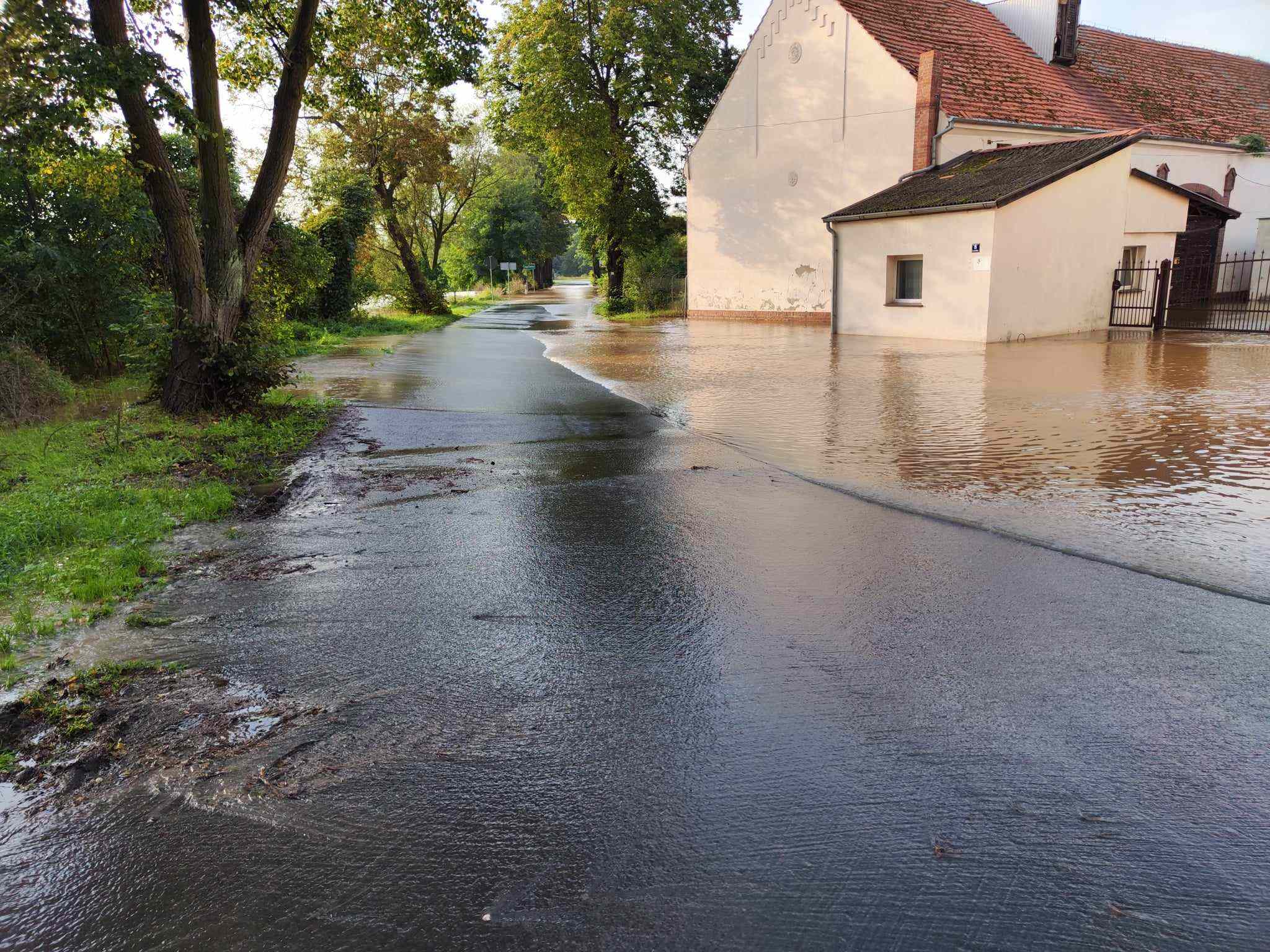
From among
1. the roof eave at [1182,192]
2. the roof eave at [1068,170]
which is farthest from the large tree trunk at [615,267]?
the roof eave at [1068,170]

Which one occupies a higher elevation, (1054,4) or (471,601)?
(1054,4)

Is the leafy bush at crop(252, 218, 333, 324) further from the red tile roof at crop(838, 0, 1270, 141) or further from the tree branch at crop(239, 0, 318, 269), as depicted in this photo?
the red tile roof at crop(838, 0, 1270, 141)

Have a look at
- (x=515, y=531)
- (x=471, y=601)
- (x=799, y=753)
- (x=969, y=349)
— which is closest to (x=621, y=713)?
(x=799, y=753)

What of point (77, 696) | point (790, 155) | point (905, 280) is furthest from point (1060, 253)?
point (77, 696)

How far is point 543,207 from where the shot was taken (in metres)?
79.6

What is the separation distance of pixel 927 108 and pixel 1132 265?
692cm

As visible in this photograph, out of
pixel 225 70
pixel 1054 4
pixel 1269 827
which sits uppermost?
pixel 1054 4

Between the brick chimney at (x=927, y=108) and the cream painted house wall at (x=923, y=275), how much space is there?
3.42 meters

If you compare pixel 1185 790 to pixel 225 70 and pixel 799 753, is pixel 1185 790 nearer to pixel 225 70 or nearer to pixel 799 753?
pixel 799 753

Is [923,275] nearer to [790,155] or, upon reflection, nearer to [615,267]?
[790,155]

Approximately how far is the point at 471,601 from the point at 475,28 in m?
12.0

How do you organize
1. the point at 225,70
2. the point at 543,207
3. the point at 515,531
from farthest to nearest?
the point at 543,207 < the point at 225,70 < the point at 515,531

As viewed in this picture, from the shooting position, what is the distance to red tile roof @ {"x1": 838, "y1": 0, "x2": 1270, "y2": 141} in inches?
1038

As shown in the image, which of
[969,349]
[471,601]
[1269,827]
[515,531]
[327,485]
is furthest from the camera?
[969,349]
